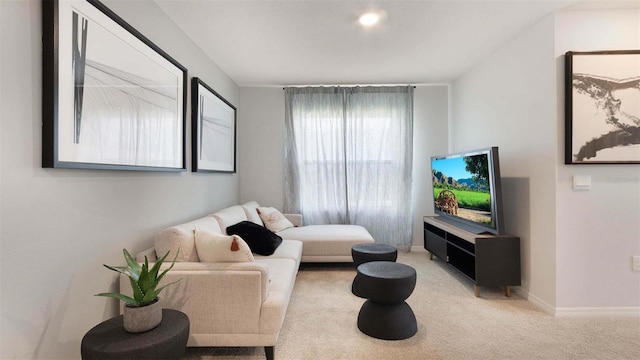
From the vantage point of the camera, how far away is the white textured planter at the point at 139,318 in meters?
1.45

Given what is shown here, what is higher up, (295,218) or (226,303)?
(295,218)

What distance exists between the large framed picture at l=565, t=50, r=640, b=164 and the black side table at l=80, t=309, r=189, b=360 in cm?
309

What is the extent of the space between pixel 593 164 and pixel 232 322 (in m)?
3.07

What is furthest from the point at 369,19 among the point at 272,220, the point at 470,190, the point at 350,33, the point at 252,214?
the point at 272,220

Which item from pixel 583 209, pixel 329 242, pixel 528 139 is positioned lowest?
pixel 329 242

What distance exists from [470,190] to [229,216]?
2.59 meters

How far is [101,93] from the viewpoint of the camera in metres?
1.74

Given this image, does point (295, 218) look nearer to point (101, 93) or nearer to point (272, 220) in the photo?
point (272, 220)

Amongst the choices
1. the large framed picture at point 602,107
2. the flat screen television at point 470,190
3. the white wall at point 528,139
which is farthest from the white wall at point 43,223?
the large framed picture at point 602,107

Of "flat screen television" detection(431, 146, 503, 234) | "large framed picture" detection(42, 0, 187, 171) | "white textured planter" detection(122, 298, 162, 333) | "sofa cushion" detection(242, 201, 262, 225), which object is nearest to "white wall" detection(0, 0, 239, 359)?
"large framed picture" detection(42, 0, 187, 171)

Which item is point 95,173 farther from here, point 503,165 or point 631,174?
point 631,174

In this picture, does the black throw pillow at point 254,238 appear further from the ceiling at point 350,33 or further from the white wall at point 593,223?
the white wall at point 593,223

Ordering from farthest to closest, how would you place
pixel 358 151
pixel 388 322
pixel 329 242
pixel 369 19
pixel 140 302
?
1. pixel 358 151
2. pixel 329 242
3. pixel 369 19
4. pixel 388 322
5. pixel 140 302

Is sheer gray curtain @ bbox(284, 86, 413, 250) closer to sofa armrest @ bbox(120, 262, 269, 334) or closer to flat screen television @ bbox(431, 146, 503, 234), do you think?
flat screen television @ bbox(431, 146, 503, 234)
